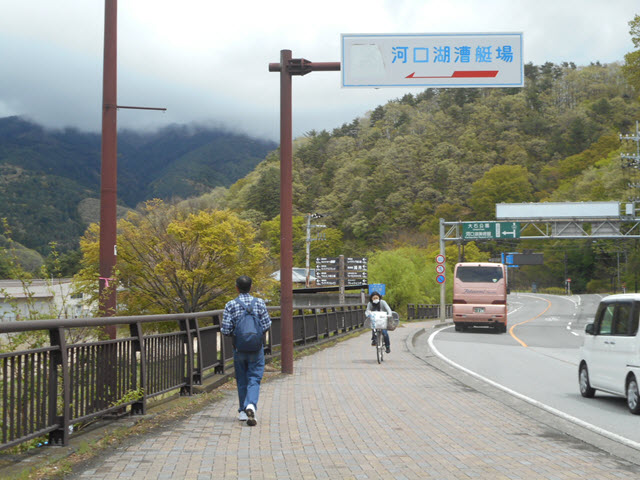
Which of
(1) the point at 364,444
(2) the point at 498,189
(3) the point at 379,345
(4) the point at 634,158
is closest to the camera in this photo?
(1) the point at 364,444

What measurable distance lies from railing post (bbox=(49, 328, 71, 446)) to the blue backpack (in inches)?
94.2

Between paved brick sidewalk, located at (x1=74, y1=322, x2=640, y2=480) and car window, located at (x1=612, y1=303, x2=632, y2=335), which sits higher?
car window, located at (x1=612, y1=303, x2=632, y2=335)

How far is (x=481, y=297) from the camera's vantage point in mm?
34344

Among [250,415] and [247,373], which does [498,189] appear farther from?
[250,415]

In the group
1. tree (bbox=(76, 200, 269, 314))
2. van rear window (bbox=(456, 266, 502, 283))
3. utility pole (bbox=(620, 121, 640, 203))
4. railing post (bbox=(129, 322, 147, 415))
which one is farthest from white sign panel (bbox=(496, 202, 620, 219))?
railing post (bbox=(129, 322, 147, 415))

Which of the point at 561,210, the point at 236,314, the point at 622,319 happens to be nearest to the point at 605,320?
the point at 622,319

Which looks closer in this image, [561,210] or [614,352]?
[614,352]

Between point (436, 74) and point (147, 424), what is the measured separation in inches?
326

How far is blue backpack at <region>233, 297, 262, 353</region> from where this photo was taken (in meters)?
8.52

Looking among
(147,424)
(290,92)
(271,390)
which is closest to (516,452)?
(147,424)

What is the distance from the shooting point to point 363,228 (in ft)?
425

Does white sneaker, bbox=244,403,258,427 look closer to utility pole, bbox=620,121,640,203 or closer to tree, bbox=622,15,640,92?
tree, bbox=622,15,640,92

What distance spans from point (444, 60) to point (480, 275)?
22.8m

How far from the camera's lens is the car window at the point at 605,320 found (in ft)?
37.6
